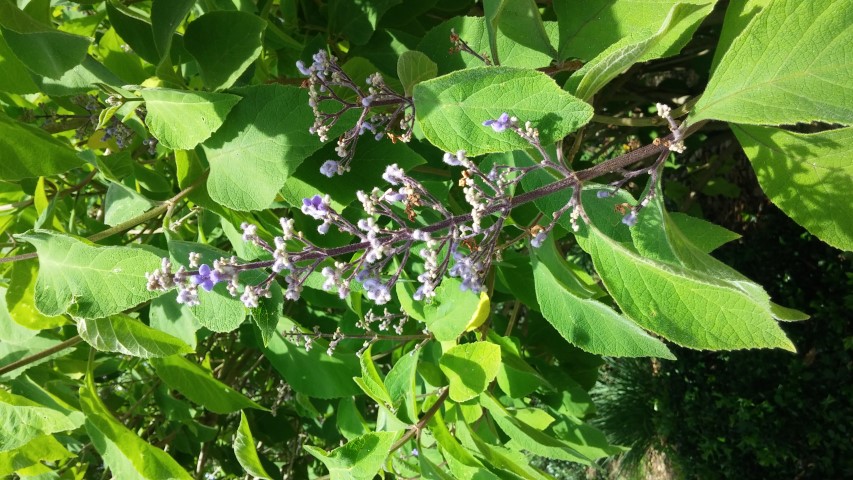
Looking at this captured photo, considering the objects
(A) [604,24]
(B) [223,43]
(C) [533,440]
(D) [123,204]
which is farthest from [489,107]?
(D) [123,204]

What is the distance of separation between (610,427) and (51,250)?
14.2ft

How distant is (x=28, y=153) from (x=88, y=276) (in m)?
0.28

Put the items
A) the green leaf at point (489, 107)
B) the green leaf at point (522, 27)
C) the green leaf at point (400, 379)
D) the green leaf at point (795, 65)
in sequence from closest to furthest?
the green leaf at point (795, 65)
the green leaf at point (489, 107)
the green leaf at point (522, 27)
the green leaf at point (400, 379)

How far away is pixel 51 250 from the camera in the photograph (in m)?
1.22

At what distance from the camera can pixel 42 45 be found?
1.05 metres

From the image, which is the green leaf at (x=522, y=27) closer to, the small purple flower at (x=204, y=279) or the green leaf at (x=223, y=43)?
the green leaf at (x=223, y=43)

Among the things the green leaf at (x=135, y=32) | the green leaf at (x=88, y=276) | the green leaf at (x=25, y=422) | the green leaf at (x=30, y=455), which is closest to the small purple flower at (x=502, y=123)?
the green leaf at (x=88, y=276)

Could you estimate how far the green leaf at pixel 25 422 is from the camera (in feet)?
4.68

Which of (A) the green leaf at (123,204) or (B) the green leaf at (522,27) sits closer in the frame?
(B) the green leaf at (522,27)

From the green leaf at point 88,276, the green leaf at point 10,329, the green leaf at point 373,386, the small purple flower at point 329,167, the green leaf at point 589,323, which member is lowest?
the green leaf at point 10,329

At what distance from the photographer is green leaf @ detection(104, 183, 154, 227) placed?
4.16ft

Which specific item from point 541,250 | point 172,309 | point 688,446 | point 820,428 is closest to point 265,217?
point 172,309

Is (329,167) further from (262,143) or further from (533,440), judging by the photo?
(533,440)

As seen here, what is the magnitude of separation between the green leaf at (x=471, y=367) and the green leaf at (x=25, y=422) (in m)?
0.77
